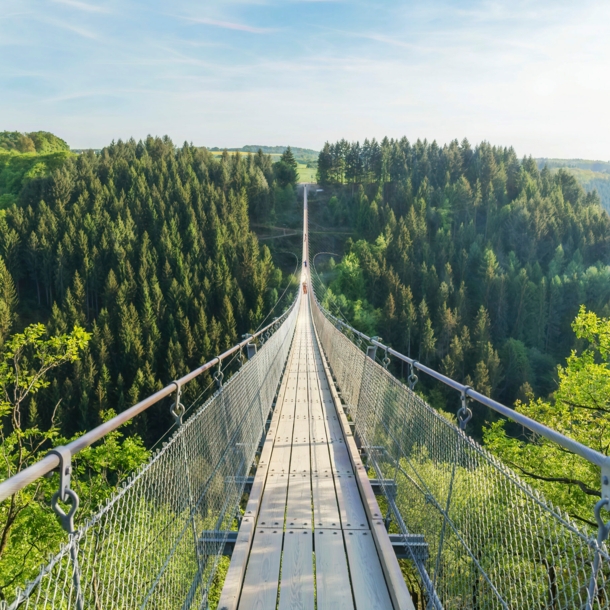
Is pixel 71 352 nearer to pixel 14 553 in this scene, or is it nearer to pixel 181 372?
pixel 14 553

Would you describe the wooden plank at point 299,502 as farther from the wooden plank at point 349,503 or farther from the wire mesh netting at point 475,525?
the wire mesh netting at point 475,525

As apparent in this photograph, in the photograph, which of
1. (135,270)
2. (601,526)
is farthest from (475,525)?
(135,270)

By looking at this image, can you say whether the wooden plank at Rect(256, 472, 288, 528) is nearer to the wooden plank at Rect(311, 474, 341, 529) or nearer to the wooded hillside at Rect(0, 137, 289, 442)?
the wooden plank at Rect(311, 474, 341, 529)

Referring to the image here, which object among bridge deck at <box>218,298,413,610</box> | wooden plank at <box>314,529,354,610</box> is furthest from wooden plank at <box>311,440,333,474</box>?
wooden plank at <box>314,529,354,610</box>

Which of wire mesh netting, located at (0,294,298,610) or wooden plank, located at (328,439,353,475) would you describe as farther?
wooden plank, located at (328,439,353,475)

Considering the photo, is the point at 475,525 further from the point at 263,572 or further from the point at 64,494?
the point at 64,494

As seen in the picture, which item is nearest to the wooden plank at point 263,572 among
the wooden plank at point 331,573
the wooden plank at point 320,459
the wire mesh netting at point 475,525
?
the wooden plank at point 331,573

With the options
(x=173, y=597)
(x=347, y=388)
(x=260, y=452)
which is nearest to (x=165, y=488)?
(x=173, y=597)
